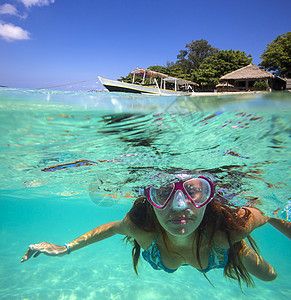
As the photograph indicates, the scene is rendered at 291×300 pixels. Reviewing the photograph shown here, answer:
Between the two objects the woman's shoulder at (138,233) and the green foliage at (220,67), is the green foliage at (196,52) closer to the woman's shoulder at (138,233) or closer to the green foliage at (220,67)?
the green foliage at (220,67)

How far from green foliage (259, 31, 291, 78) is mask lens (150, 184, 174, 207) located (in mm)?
43894

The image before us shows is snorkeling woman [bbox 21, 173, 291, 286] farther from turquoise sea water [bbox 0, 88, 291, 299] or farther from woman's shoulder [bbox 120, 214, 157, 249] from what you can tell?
turquoise sea water [bbox 0, 88, 291, 299]

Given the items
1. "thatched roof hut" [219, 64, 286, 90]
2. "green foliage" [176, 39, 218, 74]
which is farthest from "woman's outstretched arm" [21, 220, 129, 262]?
"green foliage" [176, 39, 218, 74]

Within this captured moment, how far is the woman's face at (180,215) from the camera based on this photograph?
416cm

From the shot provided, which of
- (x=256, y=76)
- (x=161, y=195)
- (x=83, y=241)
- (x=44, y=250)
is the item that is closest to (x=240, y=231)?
(x=161, y=195)

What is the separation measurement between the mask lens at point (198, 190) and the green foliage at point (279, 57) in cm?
4326

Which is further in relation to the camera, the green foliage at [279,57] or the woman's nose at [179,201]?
the green foliage at [279,57]

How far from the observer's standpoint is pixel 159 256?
16.6 ft

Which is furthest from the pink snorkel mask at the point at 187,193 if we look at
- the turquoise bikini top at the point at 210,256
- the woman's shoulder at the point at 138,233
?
the turquoise bikini top at the point at 210,256

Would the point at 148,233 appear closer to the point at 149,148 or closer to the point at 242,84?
the point at 149,148

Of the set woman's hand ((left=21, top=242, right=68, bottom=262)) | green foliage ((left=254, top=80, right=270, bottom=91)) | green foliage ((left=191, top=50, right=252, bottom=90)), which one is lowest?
woman's hand ((left=21, top=242, right=68, bottom=262))

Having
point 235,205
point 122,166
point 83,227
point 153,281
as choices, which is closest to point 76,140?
point 122,166

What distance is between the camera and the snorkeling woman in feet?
14.6

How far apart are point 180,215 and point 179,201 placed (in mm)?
280
